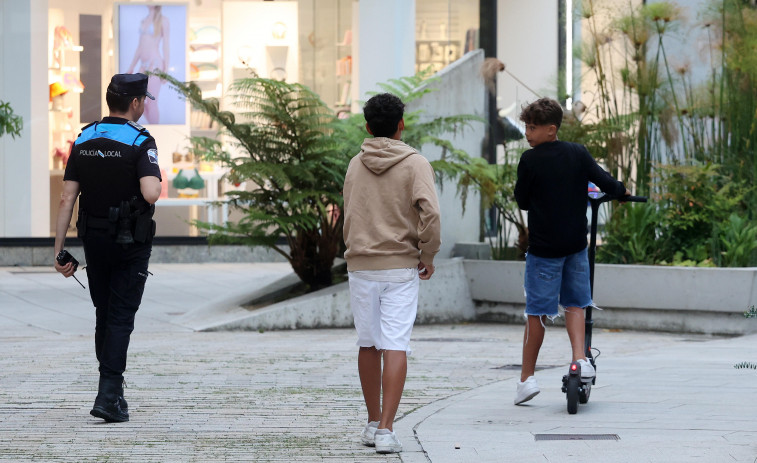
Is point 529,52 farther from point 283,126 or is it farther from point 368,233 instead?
point 368,233

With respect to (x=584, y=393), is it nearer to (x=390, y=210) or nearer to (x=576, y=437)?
(x=576, y=437)

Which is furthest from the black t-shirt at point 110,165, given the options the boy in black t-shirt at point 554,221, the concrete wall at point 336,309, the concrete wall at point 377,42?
the concrete wall at point 377,42

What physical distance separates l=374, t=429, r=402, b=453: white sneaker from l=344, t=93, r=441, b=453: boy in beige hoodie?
0.02m

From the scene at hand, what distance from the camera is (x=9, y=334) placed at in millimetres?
10117

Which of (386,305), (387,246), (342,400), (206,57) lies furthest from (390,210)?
(206,57)

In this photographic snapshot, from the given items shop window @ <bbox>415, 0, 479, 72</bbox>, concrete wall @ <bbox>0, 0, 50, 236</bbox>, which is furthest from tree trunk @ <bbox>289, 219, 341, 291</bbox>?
shop window @ <bbox>415, 0, 479, 72</bbox>

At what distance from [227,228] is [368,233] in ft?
19.1

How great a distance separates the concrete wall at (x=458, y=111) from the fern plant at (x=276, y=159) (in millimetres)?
1244

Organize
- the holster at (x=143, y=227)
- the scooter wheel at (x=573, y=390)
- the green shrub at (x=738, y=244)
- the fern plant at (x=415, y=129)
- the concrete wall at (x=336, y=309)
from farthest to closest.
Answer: the fern plant at (x=415, y=129) → the concrete wall at (x=336, y=309) → the green shrub at (x=738, y=244) → the scooter wheel at (x=573, y=390) → the holster at (x=143, y=227)

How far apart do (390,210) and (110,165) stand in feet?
4.86

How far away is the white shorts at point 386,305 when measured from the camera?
→ 5.46m

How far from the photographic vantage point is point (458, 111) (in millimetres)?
12391

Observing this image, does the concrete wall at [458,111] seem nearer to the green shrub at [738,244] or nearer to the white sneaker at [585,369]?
the green shrub at [738,244]

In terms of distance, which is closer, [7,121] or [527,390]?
[527,390]
